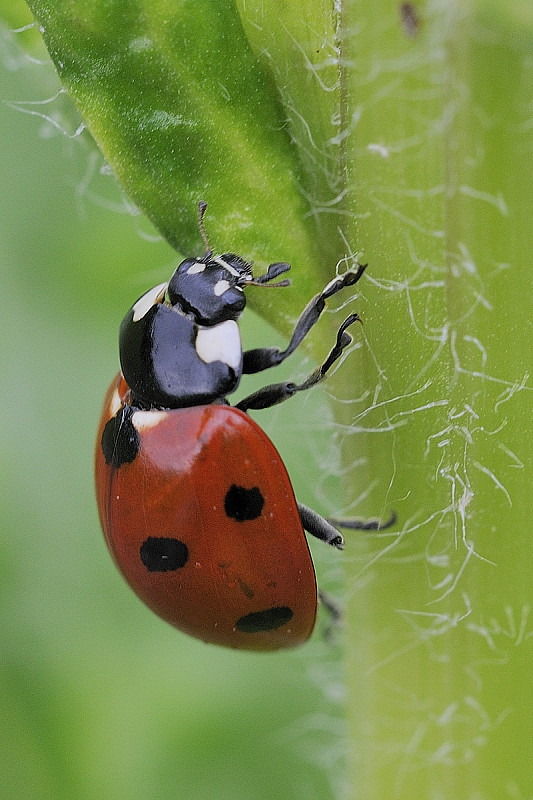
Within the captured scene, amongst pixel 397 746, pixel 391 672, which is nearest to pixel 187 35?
pixel 391 672

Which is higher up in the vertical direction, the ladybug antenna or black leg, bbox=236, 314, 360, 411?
the ladybug antenna

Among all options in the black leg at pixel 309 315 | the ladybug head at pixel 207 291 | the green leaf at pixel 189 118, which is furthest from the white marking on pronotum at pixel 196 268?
the green leaf at pixel 189 118

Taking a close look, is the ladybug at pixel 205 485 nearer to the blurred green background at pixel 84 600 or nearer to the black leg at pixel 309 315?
the black leg at pixel 309 315

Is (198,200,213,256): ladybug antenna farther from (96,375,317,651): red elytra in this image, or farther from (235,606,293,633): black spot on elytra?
(235,606,293,633): black spot on elytra

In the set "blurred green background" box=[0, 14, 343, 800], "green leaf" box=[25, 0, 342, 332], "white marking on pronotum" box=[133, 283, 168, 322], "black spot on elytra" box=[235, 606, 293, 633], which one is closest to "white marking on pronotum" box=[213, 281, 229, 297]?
"white marking on pronotum" box=[133, 283, 168, 322]

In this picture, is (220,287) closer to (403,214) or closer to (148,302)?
(148,302)

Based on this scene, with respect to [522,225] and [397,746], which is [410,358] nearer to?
[522,225]

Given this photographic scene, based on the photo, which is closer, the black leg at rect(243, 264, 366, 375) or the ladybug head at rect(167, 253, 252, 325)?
the black leg at rect(243, 264, 366, 375)
